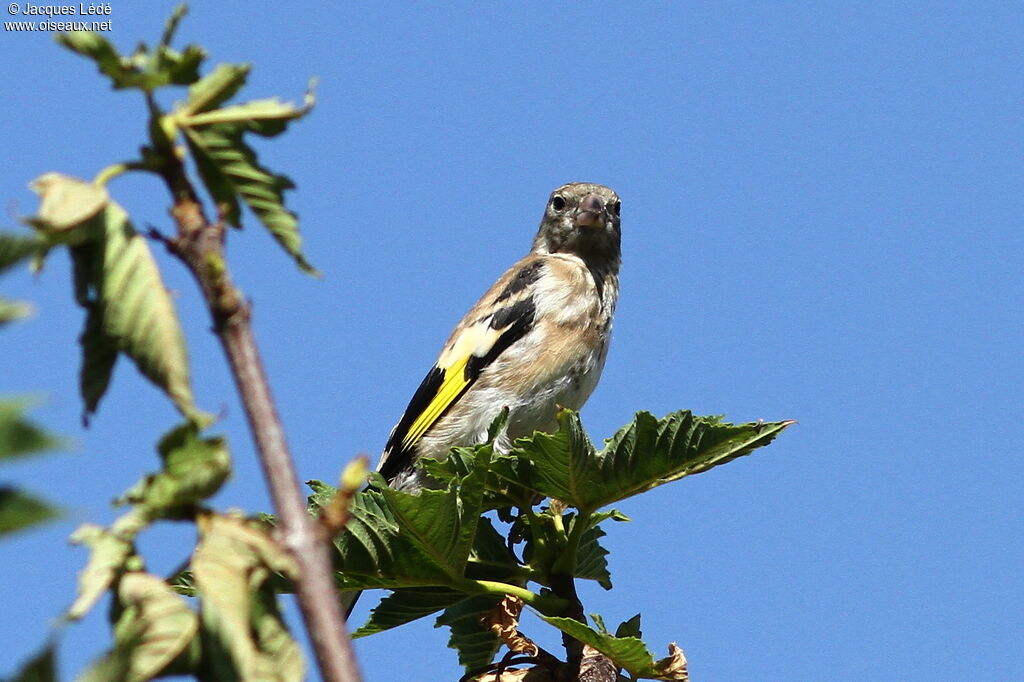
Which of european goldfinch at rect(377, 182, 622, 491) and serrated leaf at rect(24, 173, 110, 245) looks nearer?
serrated leaf at rect(24, 173, 110, 245)

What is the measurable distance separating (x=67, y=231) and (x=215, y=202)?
0.52ft

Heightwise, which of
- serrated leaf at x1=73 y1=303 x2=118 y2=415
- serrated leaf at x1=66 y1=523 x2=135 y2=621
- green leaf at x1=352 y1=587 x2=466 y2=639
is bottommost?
serrated leaf at x1=66 y1=523 x2=135 y2=621

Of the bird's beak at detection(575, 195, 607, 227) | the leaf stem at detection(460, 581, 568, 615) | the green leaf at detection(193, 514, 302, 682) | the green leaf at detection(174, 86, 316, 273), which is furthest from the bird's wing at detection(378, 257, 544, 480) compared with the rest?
the green leaf at detection(193, 514, 302, 682)

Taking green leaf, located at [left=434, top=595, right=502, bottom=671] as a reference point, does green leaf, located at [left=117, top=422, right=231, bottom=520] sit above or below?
below

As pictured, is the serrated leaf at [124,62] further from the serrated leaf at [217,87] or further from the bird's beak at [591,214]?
the bird's beak at [591,214]

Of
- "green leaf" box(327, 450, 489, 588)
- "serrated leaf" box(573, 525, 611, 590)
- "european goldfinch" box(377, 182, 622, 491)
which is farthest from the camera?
"european goldfinch" box(377, 182, 622, 491)

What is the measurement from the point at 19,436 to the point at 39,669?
21cm

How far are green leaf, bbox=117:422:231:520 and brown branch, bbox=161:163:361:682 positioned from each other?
14 cm

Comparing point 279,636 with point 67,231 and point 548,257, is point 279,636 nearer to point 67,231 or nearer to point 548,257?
point 67,231

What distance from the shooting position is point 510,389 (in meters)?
7.14

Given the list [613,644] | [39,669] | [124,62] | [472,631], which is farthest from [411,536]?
[39,669]

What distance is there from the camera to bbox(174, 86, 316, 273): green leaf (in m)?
1.33

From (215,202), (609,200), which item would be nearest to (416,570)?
(215,202)

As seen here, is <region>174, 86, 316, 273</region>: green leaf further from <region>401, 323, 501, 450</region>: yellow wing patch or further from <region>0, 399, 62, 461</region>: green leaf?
<region>401, 323, 501, 450</region>: yellow wing patch
